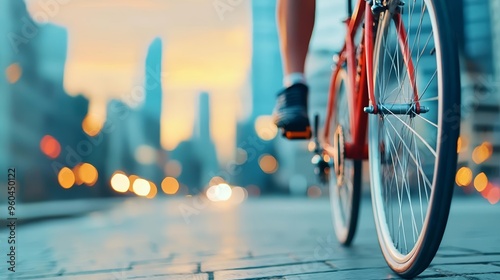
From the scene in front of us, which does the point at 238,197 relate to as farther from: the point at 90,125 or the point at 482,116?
the point at 482,116

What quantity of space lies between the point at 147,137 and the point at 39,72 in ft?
154

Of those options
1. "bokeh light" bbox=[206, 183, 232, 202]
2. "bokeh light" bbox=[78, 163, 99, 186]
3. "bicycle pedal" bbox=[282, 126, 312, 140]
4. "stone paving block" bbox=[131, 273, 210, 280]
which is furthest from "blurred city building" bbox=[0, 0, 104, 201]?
"stone paving block" bbox=[131, 273, 210, 280]

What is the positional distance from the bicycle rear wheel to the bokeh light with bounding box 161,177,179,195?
123 metres

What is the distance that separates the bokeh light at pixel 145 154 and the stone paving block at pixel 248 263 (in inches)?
3807

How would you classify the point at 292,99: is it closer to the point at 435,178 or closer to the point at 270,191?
the point at 435,178

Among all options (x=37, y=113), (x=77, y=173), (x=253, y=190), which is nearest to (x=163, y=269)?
(x=37, y=113)

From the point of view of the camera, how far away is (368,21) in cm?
239

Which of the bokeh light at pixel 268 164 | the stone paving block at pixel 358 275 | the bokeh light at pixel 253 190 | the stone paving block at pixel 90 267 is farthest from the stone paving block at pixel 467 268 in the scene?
the bokeh light at pixel 268 164

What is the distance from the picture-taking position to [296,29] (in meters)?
2.92

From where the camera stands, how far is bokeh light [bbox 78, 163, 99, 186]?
55719 millimetres

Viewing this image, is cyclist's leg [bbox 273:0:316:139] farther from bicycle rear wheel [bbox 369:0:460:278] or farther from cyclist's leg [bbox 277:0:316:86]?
bicycle rear wheel [bbox 369:0:460:278]

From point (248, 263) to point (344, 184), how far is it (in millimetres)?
1028

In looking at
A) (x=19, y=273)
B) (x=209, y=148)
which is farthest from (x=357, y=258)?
(x=209, y=148)

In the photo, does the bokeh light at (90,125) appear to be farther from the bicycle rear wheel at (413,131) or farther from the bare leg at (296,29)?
the bicycle rear wheel at (413,131)
